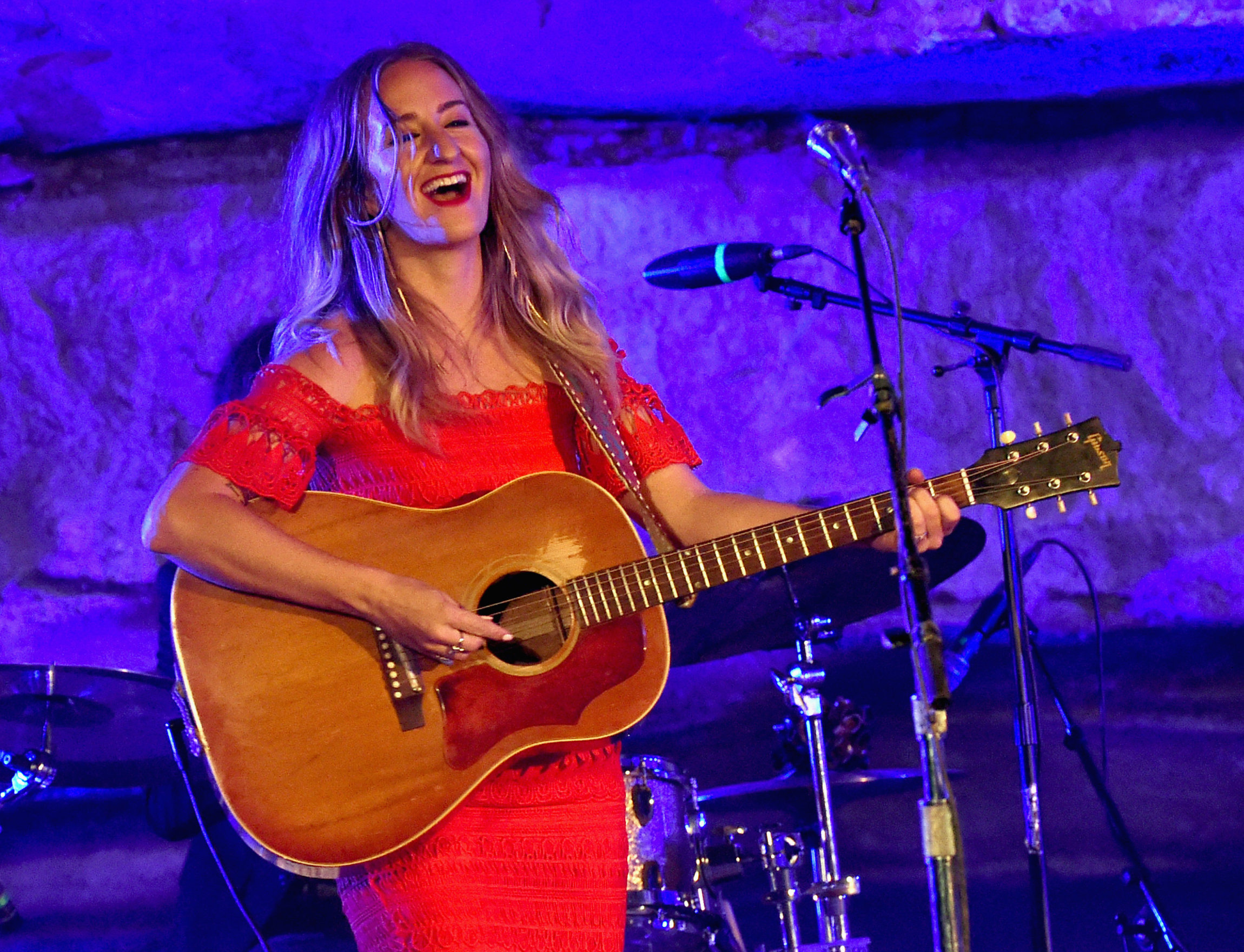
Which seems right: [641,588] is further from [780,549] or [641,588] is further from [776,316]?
[776,316]

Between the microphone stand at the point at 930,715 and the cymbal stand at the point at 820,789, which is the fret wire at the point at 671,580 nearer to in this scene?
the microphone stand at the point at 930,715

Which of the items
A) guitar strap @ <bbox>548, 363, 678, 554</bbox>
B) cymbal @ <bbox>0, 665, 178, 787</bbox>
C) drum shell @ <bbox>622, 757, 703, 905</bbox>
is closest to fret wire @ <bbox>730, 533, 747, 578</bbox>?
guitar strap @ <bbox>548, 363, 678, 554</bbox>

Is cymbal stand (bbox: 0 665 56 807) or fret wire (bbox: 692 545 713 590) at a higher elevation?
fret wire (bbox: 692 545 713 590)

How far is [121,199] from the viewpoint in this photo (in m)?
4.06

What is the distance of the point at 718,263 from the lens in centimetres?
338

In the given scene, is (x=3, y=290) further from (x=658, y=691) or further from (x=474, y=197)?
(x=658, y=691)

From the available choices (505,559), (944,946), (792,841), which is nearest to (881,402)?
(944,946)

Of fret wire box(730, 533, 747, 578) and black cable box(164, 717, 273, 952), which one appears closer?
fret wire box(730, 533, 747, 578)

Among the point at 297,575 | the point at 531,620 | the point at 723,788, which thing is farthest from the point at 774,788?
the point at 297,575

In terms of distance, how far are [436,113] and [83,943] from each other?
286cm

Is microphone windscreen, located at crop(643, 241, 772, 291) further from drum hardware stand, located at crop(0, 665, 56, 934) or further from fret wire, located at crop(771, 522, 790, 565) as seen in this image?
drum hardware stand, located at crop(0, 665, 56, 934)

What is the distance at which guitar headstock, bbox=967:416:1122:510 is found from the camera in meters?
2.19

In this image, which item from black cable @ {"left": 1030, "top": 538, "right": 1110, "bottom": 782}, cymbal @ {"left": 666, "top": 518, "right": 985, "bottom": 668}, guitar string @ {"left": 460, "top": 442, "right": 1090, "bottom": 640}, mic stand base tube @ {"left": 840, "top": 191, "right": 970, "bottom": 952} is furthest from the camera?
black cable @ {"left": 1030, "top": 538, "right": 1110, "bottom": 782}

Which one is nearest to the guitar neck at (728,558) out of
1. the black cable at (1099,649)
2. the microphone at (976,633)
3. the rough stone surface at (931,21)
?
the microphone at (976,633)
